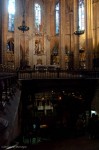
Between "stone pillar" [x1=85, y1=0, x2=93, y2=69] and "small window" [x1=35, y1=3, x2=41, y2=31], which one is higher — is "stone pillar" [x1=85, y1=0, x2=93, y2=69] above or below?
below

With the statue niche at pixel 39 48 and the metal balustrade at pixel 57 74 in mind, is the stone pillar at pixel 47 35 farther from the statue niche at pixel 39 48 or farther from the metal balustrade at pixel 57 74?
the metal balustrade at pixel 57 74

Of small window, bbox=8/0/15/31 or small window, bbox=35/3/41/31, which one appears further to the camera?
small window, bbox=35/3/41/31

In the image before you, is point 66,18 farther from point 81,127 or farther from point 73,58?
point 81,127

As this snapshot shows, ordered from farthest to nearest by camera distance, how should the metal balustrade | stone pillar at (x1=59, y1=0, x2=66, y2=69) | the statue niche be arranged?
1. the statue niche
2. stone pillar at (x1=59, y1=0, x2=66, y2=69)
3. the metal balustrade

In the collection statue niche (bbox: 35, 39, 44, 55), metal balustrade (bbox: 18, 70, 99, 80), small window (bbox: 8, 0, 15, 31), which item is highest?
small window (bbox: 8, 0, 15, 31)

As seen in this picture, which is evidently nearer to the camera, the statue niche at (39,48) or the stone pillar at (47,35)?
the statue niche at (39,48)

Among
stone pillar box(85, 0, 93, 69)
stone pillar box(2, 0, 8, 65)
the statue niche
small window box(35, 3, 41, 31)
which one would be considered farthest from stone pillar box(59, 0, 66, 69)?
stone pillar box(2, 0, 8, 65)

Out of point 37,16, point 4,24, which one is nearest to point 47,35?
point 37,16

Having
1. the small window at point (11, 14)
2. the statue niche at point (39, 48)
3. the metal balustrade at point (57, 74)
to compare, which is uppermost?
the small window at point (11, 14)

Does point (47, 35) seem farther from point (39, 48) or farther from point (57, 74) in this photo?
point (57, 74)

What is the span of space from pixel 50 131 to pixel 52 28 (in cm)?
2454

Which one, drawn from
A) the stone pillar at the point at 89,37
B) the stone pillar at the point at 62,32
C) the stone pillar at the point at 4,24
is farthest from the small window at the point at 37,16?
the stone pillar at the point at 89,37

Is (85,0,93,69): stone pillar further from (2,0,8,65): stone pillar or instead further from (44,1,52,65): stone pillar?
(2,0,8,65): stone pillar

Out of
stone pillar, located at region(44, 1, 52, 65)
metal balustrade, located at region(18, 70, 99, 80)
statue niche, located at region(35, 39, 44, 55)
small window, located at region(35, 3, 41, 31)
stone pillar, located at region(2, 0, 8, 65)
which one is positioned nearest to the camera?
metal balustrade, located at region(18, 70, 99, 80)
